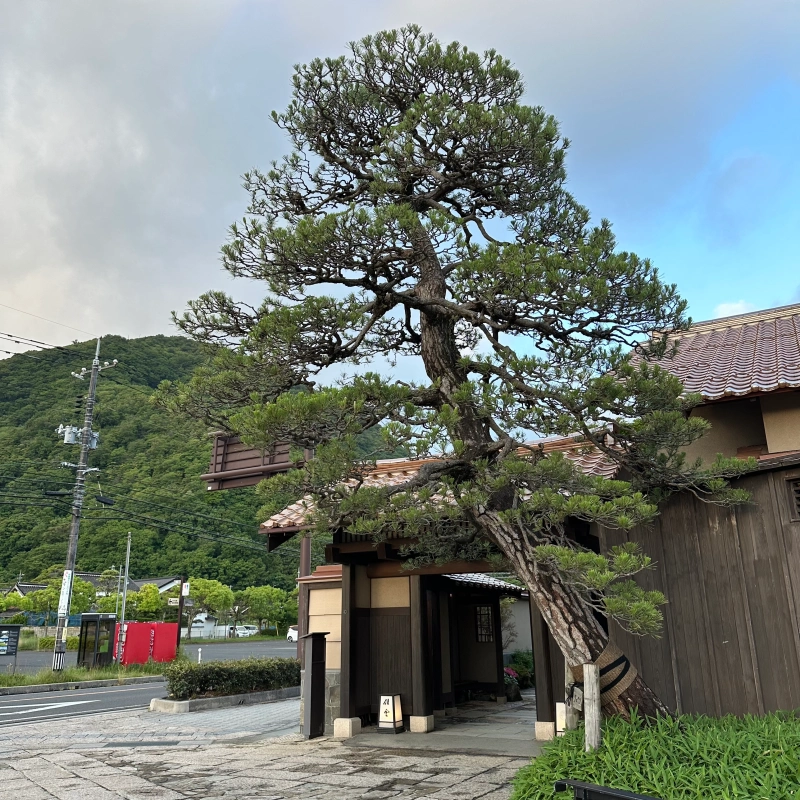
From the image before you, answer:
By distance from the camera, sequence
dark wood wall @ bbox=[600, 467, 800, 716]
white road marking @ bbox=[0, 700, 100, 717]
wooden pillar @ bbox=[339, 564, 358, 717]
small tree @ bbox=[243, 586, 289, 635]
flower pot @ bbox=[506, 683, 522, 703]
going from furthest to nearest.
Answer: small tree @ bbox=[243, 586, 289, 635] < flower pot @ bbox=[506, 683, 522, 703] < white road marking @ bbox=[0, 700, 100, 717] < wooden pillar @ bbox=[339, 564, 358, 717] < dark wood wall @ bbox=[600, 467, 800, 716]

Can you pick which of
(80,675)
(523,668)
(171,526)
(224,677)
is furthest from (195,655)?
(523,668)

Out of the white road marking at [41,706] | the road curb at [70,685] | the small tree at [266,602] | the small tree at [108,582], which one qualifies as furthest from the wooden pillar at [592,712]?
the small tree at [266,602]

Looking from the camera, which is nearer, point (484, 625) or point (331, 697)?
point (331, 697)

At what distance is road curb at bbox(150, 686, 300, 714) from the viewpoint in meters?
11.9

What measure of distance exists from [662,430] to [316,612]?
6.02 metres

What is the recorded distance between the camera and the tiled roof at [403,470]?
593 centimetres

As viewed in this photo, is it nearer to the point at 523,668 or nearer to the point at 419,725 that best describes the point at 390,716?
the point at 419,725

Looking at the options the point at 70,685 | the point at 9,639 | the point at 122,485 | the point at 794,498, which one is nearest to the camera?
the point at 794,498

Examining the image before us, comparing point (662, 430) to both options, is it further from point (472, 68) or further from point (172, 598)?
point (172, 598)

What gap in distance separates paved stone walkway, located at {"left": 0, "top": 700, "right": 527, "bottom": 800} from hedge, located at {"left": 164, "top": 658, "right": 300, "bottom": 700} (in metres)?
3.03

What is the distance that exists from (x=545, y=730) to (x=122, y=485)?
28491mm

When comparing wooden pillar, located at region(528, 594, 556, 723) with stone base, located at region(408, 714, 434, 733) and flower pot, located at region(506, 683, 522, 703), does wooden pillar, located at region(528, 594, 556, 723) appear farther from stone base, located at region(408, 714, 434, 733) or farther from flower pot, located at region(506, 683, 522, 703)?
flower pot, located at region(506, 683, 522, 703)

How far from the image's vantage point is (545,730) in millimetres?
7145

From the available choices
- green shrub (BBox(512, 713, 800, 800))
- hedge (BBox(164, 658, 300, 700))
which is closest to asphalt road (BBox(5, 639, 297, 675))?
hedge (BBox(164, 658, 300, 700))
